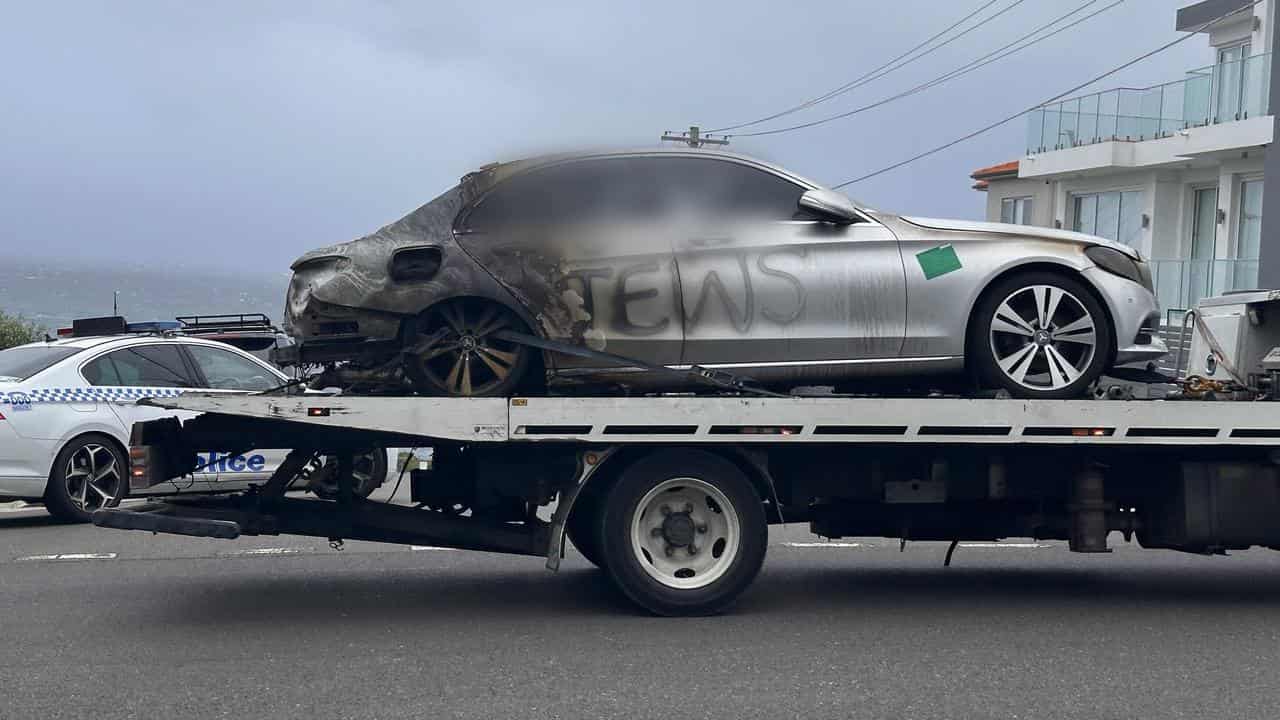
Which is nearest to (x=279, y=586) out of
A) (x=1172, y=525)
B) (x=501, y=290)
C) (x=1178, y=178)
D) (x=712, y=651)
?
(x=501, y=290)

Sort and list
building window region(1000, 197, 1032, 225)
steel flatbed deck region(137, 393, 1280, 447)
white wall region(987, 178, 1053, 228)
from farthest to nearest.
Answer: building window region(1000, 197, 1032, 225)
white wall region(987, 178, 1053, 228)
steel flatbed deck region(137, 393, 1280, 447)

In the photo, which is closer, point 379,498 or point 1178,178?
point 379,498

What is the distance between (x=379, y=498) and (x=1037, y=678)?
12.1 feet

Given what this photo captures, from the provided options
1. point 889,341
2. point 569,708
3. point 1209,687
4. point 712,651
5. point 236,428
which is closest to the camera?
point 569,708

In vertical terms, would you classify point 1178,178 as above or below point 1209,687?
above

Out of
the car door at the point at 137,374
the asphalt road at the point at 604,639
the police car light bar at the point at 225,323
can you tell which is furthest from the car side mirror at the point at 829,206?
the police car light bar at the point at 225,323

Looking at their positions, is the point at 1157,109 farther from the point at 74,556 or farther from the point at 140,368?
the point at 74,556

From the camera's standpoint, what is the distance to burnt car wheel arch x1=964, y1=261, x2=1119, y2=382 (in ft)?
26.0

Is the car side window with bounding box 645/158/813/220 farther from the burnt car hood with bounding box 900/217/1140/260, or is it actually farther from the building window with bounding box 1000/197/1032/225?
the building window with bounding box 1000/197/1032/225

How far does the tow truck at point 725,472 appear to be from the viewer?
7254mm

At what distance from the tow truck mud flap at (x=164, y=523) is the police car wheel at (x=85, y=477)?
4434 millimetres

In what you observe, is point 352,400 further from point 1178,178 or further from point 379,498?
point 1178,178

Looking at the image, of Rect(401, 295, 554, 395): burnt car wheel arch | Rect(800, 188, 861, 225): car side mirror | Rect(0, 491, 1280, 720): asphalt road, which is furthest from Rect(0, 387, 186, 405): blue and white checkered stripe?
Rect(800, 188, 861, 225): car side mirror

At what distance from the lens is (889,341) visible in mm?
7797
